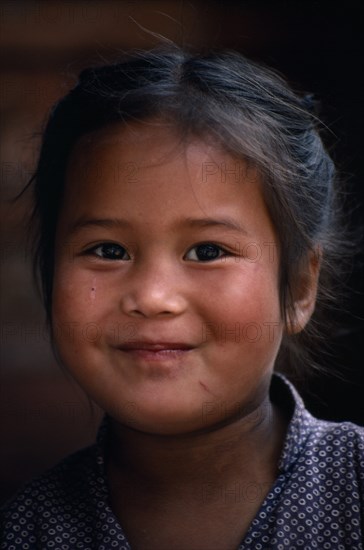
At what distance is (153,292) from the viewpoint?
1.84 meters

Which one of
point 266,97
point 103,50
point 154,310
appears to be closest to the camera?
point 154,310

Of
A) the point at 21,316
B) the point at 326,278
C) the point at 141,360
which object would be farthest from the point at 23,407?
the point at 141,360

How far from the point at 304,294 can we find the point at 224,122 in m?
0.45

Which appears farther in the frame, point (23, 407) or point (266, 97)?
point (23, 407)

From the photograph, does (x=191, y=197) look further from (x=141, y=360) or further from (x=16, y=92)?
(x=16, y=92)

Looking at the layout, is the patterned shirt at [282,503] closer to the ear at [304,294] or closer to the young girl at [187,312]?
the young girl at [187,312]

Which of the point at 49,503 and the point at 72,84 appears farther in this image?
the point at 72,84

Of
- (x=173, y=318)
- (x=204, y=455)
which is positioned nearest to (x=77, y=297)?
(x=173, y=318)

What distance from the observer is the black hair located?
6.49 ft

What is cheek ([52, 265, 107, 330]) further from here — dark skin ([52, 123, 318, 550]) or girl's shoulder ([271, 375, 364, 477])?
girl's shoulder ([271, 375, 364, 477])

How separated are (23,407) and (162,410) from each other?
5.08 feet

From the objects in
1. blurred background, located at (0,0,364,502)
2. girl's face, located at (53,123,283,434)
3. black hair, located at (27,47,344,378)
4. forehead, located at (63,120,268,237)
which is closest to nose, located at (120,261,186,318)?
girl's face, located at (53,123,283,434)

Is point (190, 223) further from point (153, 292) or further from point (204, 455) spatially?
point (204, 455)

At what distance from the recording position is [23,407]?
335cm
